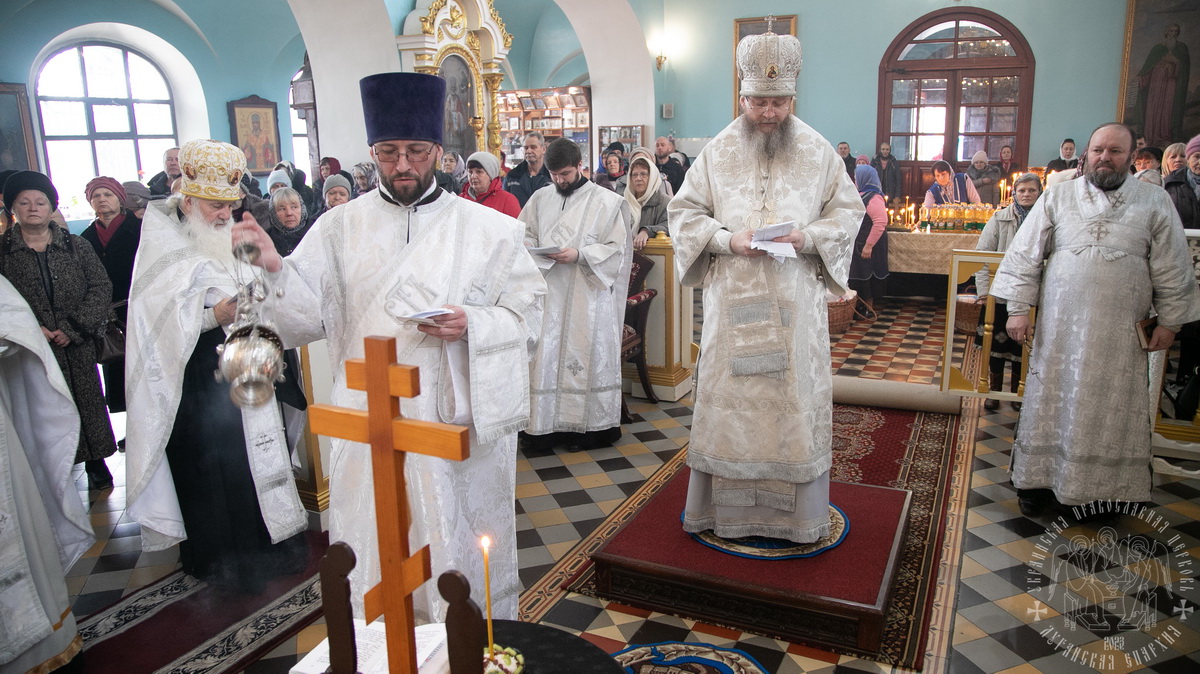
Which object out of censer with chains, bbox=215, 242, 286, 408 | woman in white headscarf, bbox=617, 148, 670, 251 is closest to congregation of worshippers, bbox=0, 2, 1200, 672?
censer with chains, bbox=215, 242, 286, 408

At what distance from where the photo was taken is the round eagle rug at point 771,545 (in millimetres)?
3564

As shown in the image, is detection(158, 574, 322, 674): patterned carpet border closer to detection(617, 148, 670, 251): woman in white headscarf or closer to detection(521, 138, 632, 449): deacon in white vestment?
detection(521, 138, 632, 449): deacon in white vestment

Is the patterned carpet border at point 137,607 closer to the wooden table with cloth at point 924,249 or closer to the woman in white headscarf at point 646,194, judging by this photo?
the woman in white headscarf at point 646,194

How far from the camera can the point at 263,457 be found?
11.7 feet

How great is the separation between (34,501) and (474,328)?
1726mm

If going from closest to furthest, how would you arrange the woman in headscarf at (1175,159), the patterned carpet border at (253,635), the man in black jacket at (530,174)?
the patterned carpet border at (253,635) < the woman in headscarf at (1175,159) < the man in black jacket at (530,174)

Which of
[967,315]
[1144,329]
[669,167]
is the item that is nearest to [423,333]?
[1144,329]

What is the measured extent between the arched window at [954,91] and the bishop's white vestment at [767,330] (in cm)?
1240

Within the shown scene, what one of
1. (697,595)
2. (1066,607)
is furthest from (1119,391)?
(697,595)

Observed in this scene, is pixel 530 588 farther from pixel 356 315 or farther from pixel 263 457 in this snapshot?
pixel 356 315

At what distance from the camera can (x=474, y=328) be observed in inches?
101

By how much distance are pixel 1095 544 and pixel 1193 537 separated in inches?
19.8

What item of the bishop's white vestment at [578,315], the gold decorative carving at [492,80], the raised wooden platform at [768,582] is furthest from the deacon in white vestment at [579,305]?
the gold decorative carving at [492,80]

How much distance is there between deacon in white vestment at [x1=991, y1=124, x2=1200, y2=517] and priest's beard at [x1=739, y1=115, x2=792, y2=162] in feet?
4.97
